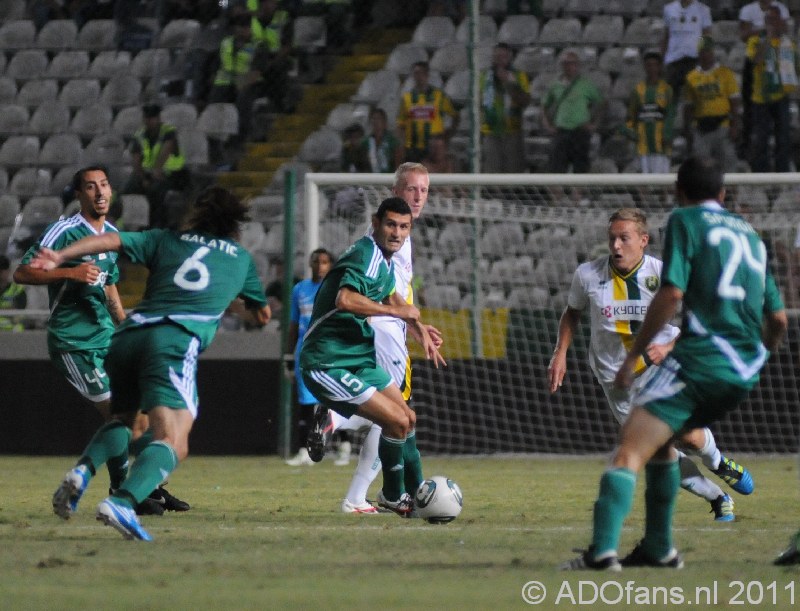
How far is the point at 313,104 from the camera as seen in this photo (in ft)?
66.7

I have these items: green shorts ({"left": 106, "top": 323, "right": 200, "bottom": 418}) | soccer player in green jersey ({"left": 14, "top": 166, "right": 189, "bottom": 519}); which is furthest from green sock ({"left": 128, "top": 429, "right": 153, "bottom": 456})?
soccer player in green jersey ({"left": 14, "top": 166, "right": 189, "bottom": 519})

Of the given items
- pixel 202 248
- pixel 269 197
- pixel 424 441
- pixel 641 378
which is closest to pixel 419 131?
pixel 269 197

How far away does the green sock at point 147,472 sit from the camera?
7.14m

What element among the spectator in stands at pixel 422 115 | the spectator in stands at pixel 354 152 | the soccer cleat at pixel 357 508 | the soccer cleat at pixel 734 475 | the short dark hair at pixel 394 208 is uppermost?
the spectator in stands at pixel 422 115

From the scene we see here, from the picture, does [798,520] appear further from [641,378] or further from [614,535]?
[614,535]

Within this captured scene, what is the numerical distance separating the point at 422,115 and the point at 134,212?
3591 millimetres

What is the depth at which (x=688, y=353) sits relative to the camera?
617 centimetres

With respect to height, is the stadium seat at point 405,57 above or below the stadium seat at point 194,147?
above

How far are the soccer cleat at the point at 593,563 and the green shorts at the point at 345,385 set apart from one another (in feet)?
8.75

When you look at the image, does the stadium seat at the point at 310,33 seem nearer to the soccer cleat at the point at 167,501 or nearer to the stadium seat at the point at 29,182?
the stadium seat at the point at 29,182

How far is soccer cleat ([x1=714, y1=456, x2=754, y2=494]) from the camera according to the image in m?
9.02

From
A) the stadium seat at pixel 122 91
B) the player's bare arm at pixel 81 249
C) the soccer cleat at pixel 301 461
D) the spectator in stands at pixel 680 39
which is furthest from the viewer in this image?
the stadium seat at pixel 122 91

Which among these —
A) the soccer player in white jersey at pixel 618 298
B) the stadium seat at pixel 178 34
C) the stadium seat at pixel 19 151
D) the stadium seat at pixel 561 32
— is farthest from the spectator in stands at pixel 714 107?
the stadium seat at pixel 19 151

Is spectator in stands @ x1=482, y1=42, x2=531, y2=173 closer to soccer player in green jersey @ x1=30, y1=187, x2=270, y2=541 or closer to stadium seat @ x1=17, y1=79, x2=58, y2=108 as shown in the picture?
stadium seat @ x1=17, y1=79, x2=58, y2=108
